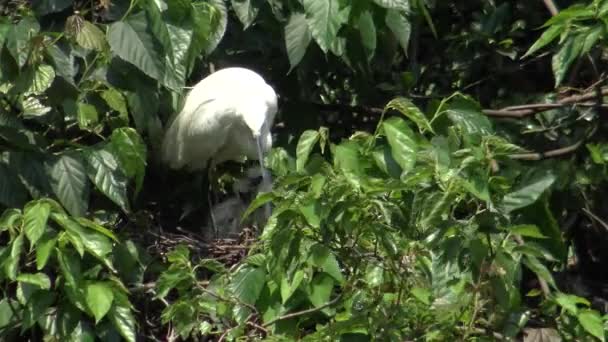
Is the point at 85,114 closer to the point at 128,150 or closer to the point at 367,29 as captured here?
the point at 128,150

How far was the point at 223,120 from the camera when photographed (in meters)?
3.96

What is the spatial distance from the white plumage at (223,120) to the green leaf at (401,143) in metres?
1.17

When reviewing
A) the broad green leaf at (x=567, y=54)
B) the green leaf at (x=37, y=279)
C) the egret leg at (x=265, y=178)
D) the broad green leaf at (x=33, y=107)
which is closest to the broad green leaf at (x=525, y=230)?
the broad green leaf at (x=567, y=54)

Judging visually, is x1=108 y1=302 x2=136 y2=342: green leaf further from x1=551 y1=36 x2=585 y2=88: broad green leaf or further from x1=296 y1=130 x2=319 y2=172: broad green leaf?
x1=551 y1=36 x2=585 y2=88: broad green leaf

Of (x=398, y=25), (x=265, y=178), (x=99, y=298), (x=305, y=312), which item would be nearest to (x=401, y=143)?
(x=305, y=312)

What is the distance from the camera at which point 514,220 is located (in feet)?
9.12

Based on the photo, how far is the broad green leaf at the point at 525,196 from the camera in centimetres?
250

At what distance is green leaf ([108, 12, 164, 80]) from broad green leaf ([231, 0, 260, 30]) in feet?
1.45

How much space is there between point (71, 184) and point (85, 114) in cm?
17

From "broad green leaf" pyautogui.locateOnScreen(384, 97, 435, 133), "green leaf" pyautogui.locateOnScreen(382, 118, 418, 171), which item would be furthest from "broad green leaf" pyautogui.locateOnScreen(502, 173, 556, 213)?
"broad green leaf" pyautogui.locateOnScreen(384, 97, 435, 133)

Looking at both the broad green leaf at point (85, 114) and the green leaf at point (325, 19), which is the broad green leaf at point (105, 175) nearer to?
the broad green leaf at point (85, 114)

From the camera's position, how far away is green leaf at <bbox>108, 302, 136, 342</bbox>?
3.07 m

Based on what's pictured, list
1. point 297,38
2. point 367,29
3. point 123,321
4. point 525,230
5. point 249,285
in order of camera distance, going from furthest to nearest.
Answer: point 297,38, point 367,29, point 123,321, point 249,285, point 525,230

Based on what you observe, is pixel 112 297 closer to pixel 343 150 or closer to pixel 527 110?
pixel 343 150
